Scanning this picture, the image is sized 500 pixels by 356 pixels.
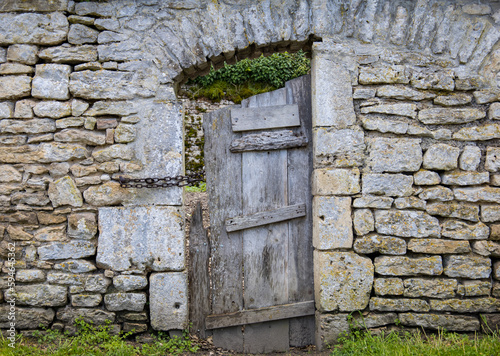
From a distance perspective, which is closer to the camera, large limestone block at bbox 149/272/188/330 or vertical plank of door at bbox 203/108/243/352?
large limestone block at bbox 149/272/188/330

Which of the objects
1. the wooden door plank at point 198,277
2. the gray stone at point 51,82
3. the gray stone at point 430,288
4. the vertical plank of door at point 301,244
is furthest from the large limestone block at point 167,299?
the gray stone at point 430,288

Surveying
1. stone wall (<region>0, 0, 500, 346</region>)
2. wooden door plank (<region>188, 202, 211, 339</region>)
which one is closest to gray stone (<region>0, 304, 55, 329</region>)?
stone wall (<region>0, 0, 500, 346</region>)

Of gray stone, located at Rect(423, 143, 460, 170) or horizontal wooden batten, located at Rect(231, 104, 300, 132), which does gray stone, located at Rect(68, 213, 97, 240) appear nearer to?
horizontal wooden batten, located at Rect(231, 104, 300, 132)

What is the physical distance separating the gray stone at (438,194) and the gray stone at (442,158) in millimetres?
171

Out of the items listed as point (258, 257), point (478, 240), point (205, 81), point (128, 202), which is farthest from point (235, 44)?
point (205, 81)

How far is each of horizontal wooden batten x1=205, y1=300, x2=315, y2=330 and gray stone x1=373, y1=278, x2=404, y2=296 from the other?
1.80ft

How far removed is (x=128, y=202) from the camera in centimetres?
252

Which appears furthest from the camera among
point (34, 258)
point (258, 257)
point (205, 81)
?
point (205, 81)

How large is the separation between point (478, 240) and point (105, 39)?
3279mm

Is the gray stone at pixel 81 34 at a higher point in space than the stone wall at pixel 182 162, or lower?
higher

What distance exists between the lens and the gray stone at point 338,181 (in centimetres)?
252

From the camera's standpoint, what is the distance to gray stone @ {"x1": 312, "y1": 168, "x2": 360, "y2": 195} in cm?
252

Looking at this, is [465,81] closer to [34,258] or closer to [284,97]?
[284,97]

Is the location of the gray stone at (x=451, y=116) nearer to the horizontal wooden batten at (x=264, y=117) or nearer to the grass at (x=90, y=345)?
the horizontal wooden batten at (x=264, y=117)
